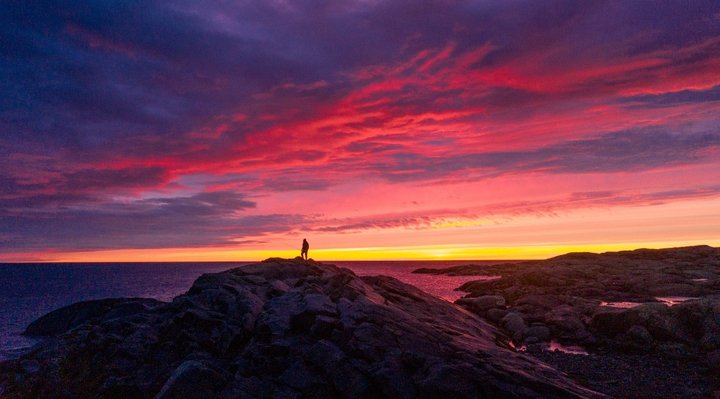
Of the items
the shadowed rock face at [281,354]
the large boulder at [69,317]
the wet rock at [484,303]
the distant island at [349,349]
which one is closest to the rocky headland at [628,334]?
the wet rock at [484,303]

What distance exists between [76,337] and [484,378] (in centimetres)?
2842

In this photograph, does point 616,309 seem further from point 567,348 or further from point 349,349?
point 349,349

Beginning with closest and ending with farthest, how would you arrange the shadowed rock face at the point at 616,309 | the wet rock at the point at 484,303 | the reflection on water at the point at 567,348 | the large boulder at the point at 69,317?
the shadowed rock face at the point at 616,309 < the reflection on water at the point at 567,348 < the wet rock at the point at 484,303 < the large boulder at the point at 69,317

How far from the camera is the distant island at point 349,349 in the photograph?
65.3 ft

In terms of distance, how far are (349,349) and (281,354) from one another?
357 cm

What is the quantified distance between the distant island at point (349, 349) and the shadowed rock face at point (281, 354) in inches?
Answer: 2.7

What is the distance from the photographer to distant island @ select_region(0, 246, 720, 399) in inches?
784

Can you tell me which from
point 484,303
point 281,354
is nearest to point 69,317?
point 281,354

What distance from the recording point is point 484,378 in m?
19.3

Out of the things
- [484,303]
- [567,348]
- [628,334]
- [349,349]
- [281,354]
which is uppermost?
[349,349]

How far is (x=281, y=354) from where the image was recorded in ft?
72.7

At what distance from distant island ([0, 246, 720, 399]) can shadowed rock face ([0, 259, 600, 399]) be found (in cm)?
7

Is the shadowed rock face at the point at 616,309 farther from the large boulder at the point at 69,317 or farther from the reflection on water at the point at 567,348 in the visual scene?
the large boulder at the point at 69,317

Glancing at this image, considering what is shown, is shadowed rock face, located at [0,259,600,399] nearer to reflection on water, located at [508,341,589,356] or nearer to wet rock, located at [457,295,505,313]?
reflection on water, located at [508,341,589,356]
